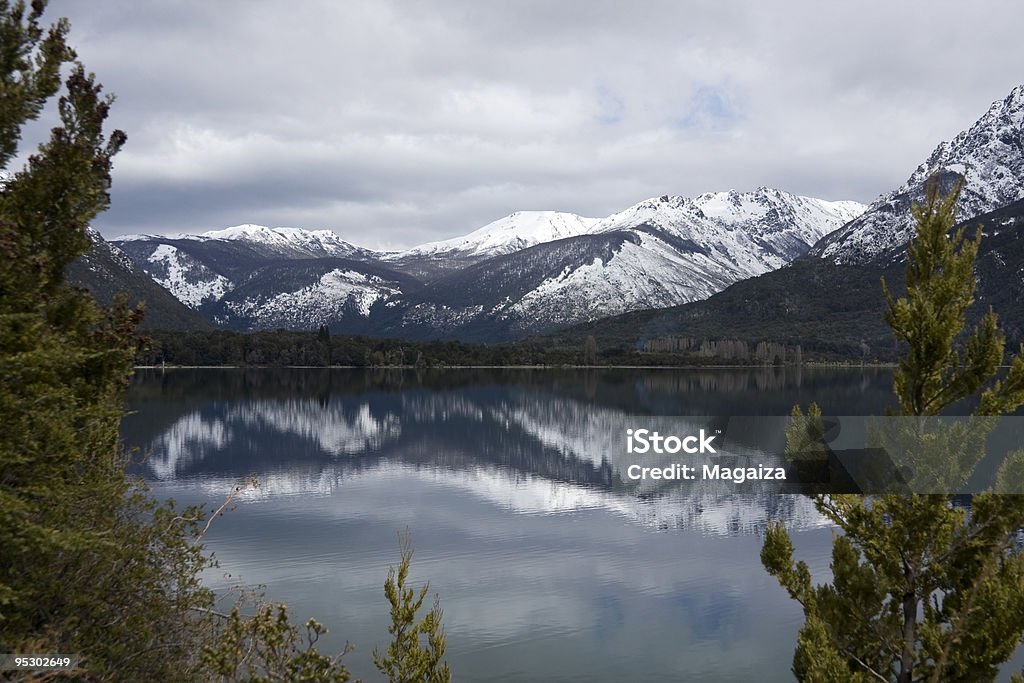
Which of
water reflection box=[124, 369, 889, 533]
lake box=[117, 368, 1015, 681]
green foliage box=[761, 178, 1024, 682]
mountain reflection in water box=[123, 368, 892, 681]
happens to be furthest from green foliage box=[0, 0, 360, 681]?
green foliage box=[761, 178, 1024, 682]

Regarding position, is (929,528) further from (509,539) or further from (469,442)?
(469,442)

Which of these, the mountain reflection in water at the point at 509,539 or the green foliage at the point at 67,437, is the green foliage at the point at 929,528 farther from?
the mountain reflection in water at the point at 509,539

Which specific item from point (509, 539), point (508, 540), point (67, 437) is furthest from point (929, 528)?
point (509, 539)

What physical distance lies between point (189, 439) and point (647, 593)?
255ft

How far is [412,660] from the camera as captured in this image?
45.4 ft

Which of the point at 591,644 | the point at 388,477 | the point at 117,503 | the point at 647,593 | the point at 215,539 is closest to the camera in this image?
the point at 117,503

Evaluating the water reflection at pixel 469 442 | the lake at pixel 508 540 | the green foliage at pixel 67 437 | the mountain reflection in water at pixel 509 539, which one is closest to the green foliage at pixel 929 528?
the green foliage at pixel 67 437

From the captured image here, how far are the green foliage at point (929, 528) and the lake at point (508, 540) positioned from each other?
14.0m

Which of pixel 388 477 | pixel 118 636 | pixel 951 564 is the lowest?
pixel 388 477

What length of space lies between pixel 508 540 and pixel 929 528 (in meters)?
38.3

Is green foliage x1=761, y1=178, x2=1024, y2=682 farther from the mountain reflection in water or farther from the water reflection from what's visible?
the water reflection

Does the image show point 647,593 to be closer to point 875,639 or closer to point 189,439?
point 875,639

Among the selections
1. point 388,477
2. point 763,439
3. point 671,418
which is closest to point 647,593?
point 388,477

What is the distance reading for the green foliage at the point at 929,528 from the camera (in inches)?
619
